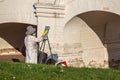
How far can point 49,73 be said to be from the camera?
28.3ft

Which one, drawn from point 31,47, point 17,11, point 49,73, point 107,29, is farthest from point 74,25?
point 49,73

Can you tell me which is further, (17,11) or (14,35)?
(14,35)

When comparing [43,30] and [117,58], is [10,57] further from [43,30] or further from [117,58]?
[117,58]

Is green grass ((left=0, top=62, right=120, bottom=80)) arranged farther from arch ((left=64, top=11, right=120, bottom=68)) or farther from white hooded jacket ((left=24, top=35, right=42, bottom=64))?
arch ((left=64, top=11, right=120, bottom=68))

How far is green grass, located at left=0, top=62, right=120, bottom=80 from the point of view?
8.28 m

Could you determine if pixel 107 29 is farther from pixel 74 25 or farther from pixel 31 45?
pixel 31 45

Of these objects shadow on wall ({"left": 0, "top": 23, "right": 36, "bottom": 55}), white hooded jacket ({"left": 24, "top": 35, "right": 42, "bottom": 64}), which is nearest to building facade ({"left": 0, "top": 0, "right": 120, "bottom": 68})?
shadow on wall ({"left": 0, "top": 23, "right": 36, "bottom": 55})

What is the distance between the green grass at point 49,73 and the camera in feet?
27.2

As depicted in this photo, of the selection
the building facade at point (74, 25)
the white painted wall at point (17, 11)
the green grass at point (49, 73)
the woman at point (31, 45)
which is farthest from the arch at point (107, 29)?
the green grass at point (49, 73)

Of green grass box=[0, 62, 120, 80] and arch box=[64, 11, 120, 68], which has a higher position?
arch box=[64, 11, 120, 68]

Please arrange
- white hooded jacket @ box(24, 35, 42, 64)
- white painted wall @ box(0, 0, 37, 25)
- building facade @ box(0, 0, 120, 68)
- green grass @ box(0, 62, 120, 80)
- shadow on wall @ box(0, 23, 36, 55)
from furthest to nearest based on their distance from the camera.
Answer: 1. shadow on wall @ box(0, 23, 36, 55)
2. white painted wall @ box(0, 0, 37, 25)
3. building facade @ box(0, 0, 120, 68)
4. white hooded jacket @ box(24, 35, 42, 64)
5. green grass @ box(0, 62, 120, 80)

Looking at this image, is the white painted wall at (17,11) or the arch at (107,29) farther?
the arch at (107,29)

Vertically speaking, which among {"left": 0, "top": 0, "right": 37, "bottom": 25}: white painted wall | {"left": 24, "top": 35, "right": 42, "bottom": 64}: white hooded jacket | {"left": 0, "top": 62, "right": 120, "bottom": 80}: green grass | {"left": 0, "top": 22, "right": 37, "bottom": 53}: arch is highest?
{"left": 0, "top": 0, "right": 37, "bottom": 25}: white painted wall

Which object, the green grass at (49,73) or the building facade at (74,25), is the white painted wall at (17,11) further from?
the green grass at (49,73)
